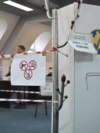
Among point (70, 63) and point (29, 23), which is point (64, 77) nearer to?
point (70, 63)

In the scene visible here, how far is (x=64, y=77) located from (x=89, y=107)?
1.62 ft

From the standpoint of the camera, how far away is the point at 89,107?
9.77 ft

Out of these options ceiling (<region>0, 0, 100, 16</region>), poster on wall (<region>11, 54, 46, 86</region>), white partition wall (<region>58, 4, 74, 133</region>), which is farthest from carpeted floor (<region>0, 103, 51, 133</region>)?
ceiling (<region>0, 0, 100, 16</region>)

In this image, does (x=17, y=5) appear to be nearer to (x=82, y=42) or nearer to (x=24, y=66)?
(x=24, y=66)

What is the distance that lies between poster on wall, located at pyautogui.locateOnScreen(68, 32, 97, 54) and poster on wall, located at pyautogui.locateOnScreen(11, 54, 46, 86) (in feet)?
1.25

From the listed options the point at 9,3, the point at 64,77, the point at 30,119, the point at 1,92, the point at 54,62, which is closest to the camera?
the point at 64,77

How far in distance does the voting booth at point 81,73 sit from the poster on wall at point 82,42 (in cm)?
4

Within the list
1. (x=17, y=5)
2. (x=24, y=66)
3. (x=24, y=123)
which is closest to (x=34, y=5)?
(x=17, y=5)

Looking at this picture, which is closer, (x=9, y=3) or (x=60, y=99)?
(x=60, y=99)

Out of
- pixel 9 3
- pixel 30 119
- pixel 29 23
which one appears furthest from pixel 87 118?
pixel 29 23

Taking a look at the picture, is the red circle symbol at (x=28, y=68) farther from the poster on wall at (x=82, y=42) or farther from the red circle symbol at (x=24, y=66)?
the poster on wall at (x=82, y=42)

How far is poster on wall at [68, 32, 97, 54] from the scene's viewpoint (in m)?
2.76

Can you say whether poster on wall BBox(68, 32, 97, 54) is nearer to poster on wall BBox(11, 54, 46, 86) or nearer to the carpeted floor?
poster on wall BBox(11, 54, 46, 86)

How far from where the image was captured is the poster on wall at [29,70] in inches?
115
